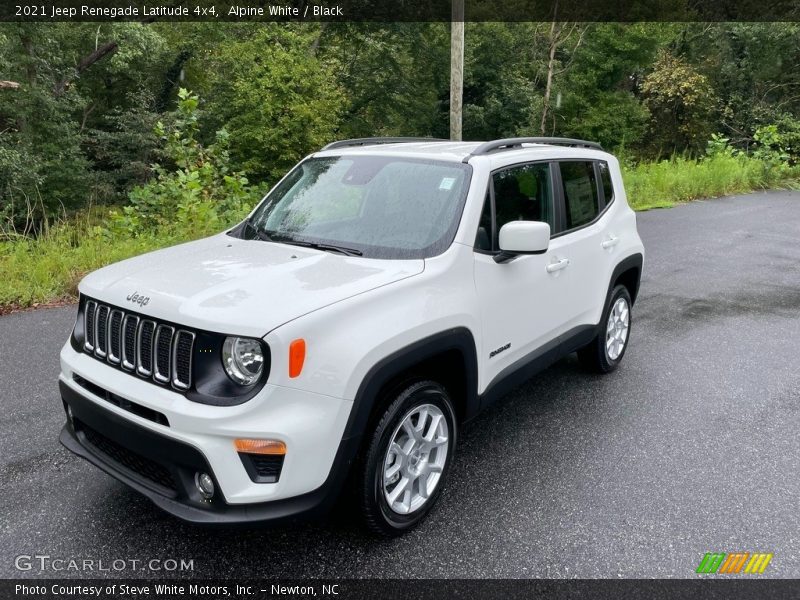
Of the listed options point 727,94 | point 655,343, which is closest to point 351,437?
point 655,343

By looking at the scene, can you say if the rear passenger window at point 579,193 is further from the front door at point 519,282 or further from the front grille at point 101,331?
the front grille at point 101,331

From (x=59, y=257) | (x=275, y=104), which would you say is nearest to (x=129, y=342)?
(x=59, y=257)

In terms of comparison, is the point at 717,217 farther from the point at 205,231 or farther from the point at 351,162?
the point at 351,162

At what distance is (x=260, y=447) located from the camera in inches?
93.9

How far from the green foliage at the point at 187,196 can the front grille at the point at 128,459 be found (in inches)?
213

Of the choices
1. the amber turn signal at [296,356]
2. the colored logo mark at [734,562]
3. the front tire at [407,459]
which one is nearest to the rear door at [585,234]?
the front tire at [407,459]

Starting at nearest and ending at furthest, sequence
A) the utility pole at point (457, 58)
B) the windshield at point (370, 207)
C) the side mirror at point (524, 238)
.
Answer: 1. the side mirror at point (524, 238)
2. the windshield at point (370, 207)
3. the utility pole at point (457, 58)

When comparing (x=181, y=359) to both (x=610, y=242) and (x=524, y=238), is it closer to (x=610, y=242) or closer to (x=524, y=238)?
(x=524, y=238)

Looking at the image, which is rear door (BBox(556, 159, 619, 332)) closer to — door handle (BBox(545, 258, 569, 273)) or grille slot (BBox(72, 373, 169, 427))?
door handle (BBox(545, 258, 569, 273))

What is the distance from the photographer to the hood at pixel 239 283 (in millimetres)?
2480

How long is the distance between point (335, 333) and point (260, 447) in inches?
20.9

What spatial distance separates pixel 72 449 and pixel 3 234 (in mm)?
6109

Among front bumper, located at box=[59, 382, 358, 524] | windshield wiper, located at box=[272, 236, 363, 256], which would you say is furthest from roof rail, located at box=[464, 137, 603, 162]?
front bumper, located at box=[59, 382, 358, 524]

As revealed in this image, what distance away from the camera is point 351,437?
2.55 m
